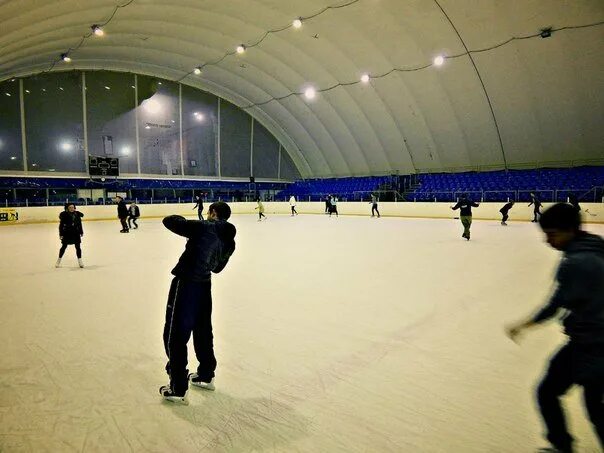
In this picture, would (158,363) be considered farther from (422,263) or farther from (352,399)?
(422,263)

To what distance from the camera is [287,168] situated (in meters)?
32.5

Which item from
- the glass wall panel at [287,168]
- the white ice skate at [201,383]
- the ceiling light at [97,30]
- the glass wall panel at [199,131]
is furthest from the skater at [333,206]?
the white ice skate at [201,383]

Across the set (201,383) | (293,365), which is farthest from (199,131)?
(201,383)

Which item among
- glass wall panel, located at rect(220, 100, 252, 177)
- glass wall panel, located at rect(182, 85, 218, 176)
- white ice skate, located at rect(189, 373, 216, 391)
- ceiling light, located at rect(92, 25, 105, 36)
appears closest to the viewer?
white ice skate, located at rect(189, 373, 216, 391)

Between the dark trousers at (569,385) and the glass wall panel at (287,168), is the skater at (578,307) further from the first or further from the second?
the glass wall panel at (287,168)

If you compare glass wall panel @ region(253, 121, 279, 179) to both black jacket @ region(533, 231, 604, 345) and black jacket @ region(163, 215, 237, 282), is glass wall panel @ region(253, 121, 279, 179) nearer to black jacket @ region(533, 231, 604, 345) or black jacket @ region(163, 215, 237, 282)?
black jacket @ region(163, 215, 237, 282)

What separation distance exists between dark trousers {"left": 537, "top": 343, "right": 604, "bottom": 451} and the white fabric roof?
16.3 m

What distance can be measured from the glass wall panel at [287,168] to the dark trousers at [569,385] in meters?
31.1

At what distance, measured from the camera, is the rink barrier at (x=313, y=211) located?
17312 millimetres

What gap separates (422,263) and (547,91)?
15.2m

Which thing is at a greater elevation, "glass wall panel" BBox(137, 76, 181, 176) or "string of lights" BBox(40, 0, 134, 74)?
"string of lights" BBox(40, 0, 134, 74)

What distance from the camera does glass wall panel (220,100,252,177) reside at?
2861cm

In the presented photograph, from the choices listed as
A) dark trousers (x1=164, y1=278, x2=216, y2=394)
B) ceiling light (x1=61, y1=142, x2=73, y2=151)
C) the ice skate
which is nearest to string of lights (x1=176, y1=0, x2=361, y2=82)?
ceiling light (x1=61, y1=142, x2=73, y2=151)

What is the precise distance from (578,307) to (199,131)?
2850 centimetres
